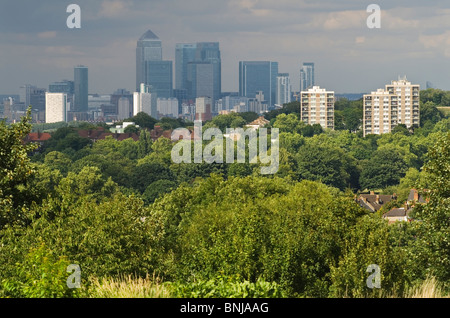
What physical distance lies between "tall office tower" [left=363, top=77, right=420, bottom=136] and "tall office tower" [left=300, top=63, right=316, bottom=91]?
18525 mm

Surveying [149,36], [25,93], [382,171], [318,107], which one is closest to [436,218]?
[382,171]

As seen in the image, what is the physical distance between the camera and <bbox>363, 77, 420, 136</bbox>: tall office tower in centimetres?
14988

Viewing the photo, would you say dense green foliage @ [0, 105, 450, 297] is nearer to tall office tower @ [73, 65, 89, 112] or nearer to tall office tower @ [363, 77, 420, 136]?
tall office tower @ [363, 77, 420, 136]

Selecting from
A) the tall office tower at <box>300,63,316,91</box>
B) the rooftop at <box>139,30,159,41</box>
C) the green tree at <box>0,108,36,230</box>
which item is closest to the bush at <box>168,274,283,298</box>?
the green tree at <box>0,108,36,230</box>

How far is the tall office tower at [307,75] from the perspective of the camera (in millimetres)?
171250

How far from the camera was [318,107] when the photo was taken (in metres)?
155

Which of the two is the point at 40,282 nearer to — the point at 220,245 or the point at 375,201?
the point at 220,245

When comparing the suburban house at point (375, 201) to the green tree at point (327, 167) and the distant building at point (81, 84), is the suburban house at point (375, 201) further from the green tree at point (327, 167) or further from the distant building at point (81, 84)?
the distant building at point (81, 84)

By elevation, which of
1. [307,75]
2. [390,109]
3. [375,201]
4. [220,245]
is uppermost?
[307,75]

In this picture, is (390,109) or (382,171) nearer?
(382,171)

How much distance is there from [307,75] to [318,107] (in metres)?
25.0
